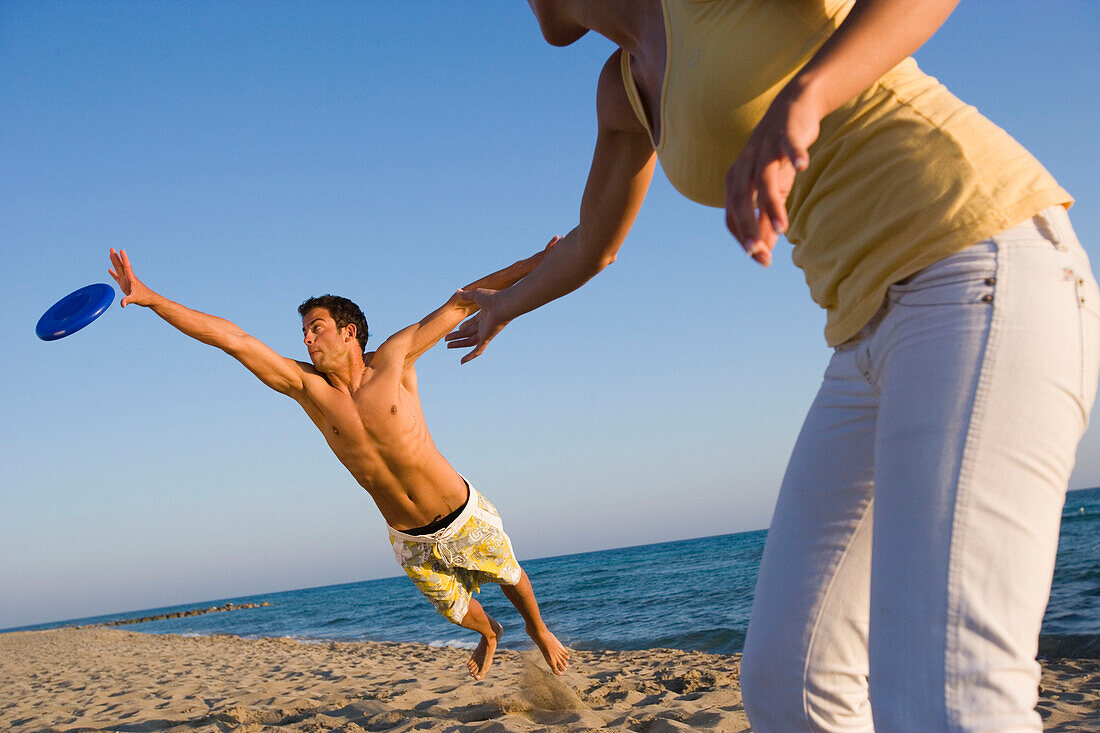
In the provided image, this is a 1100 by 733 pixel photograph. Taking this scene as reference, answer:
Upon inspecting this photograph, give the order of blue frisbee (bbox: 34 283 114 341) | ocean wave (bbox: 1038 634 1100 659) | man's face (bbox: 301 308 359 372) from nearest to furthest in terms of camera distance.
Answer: blue frisbee (bbox: 34 283 114 341), man's face (bbox: 301 308 359 372), ocean wave (bbox: 1038 634 1100 659)

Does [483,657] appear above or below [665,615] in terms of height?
above

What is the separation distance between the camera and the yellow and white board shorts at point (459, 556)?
18.9 ft

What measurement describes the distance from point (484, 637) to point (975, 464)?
18.6 feet

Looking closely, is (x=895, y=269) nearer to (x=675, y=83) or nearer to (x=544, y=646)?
(x=675, y=83)

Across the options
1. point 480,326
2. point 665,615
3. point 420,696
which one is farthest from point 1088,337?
point 665,615

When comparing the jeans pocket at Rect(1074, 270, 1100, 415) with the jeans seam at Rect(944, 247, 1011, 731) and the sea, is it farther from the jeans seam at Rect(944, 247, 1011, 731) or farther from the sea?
the sea

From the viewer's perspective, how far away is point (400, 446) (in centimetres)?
572

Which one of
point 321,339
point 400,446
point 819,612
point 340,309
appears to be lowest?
point 819,612

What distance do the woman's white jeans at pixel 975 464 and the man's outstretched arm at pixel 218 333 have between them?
4.84m

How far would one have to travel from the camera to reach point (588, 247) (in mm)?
2031

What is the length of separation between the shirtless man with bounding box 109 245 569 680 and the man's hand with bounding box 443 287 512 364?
3403mm

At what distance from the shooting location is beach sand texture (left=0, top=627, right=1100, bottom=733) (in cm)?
514

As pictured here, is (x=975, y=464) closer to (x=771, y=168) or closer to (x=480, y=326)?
(x=771, y=168)

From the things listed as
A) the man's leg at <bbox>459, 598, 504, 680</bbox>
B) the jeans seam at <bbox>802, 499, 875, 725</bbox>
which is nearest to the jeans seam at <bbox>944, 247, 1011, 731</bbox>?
the jeans seam at <bbox>802, 499, 875, 725</bbox>
